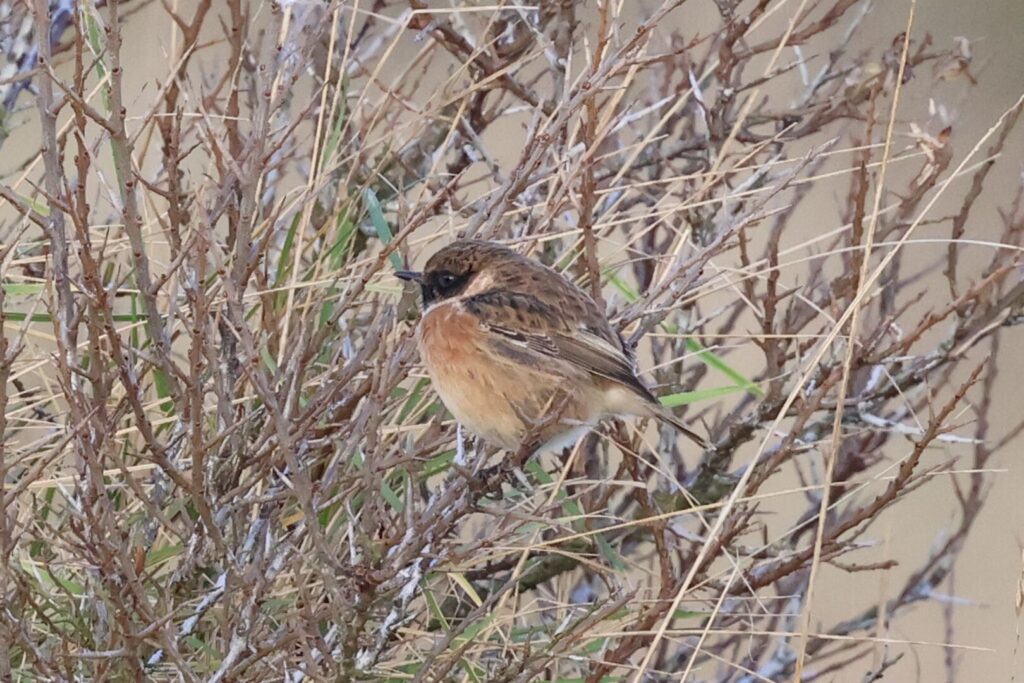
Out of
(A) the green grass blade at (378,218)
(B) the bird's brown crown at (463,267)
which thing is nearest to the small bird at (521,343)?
(B) the bird's brown crown at (463,267)

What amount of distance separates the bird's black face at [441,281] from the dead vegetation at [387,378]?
0.41ft

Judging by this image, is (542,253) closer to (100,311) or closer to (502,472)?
(502,472)

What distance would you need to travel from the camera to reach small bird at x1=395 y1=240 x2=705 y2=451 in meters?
2.79

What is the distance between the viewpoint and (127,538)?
256cm

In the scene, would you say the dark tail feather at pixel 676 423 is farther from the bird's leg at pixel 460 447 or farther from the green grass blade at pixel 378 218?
the green grass blade at pixel 378 218

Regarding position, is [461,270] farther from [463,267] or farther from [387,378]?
[387,378]

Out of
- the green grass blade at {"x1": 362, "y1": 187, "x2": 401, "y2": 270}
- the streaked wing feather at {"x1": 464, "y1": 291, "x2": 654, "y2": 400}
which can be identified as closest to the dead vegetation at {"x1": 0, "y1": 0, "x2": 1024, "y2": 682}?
the green grass blade at {"x1": 362, "y1": 187, "x2": 401, "y2": 270}

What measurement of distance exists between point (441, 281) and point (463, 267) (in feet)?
0.25

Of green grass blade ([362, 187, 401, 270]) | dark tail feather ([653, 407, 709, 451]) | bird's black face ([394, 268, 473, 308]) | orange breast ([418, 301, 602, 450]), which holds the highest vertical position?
green grass blade ([362, 187, 401, 270])

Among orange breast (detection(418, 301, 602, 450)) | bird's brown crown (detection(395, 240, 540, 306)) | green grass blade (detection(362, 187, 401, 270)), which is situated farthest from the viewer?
green grass blade (detection(362, 187, 401, 270))

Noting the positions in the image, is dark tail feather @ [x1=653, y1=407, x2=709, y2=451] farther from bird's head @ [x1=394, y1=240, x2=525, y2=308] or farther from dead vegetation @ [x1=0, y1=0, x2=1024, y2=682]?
bird's head @ [x1=394, y1=240, x2=525, y2=308]

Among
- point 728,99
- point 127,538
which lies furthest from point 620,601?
point 728,99

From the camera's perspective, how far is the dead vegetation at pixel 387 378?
2.12 meters

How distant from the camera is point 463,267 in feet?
9.34
